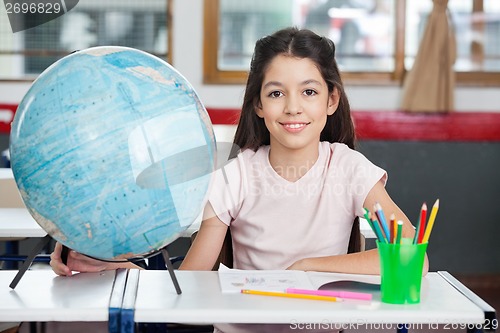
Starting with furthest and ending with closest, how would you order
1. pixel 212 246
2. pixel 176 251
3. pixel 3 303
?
1. pixel 176 251
2. pixel 212 246
3. pixel 3 303

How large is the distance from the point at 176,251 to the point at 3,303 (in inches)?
111

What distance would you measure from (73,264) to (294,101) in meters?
0.63

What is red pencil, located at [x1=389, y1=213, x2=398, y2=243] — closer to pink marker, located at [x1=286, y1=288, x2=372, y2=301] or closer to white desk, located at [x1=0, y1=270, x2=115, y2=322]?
pink marker, located at [x1=286, y1=288, x2=372, y2=301]

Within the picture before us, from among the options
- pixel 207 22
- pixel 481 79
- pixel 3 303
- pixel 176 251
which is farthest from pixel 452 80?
pixel 3 303

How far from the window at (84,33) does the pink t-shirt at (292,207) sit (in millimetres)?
2760

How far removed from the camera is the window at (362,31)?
454 cm

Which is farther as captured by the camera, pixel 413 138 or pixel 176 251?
pixel 413 138

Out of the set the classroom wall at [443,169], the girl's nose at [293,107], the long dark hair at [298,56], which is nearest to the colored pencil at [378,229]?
the girl's nose at [293,107]

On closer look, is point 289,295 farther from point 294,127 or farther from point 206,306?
point 294,127

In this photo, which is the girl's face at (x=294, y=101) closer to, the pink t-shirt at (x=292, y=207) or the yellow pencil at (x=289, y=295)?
the pink t-shirt at (x=292, y=207)

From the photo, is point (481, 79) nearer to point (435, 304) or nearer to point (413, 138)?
point (413, 138)

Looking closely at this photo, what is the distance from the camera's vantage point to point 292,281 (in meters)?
1.51

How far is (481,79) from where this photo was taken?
4.62m

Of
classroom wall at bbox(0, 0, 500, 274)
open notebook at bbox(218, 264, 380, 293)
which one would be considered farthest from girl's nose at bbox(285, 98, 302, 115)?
classroom wall at bbox(0, 0, 500, 274)
